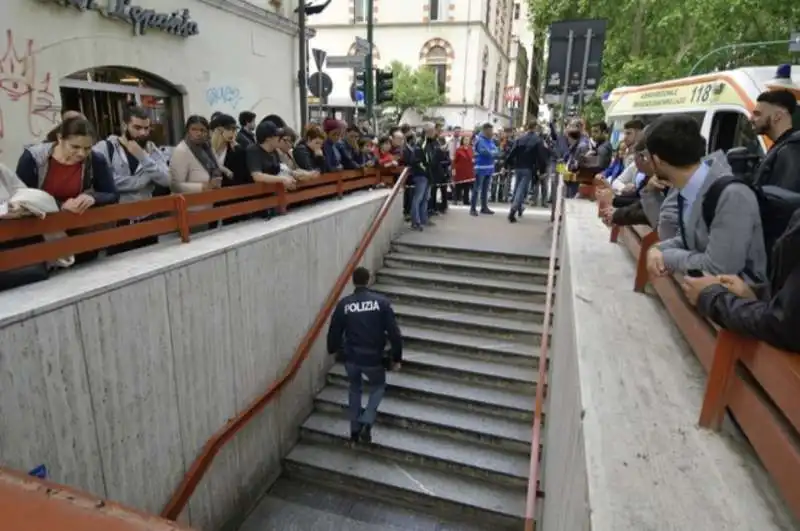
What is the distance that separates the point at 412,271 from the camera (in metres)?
8.05

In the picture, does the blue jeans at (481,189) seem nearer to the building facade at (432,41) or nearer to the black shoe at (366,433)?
the black shoe at (366,433)

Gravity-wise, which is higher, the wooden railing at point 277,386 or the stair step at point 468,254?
the stair step at point 468,254

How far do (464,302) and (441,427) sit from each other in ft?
6.49

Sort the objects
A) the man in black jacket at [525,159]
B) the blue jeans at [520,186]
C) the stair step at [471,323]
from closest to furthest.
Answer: the stair step at [471,323] < the man in black jacket at [525,159] < the blue jeans at [520,186]

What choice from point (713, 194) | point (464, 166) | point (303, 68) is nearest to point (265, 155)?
point (713, 194)

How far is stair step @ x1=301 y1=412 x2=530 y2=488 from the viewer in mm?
5410

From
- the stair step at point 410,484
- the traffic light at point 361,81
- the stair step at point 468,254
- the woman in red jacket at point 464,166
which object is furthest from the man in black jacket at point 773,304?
the traffic light at point 361,81

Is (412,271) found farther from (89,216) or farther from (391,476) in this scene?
(89,216)

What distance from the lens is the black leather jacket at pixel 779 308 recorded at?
1376 millimetres

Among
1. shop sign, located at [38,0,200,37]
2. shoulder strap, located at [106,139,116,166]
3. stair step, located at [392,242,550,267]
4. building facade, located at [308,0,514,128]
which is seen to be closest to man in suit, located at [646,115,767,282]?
shoulder strap, located at [106,139,116,166]

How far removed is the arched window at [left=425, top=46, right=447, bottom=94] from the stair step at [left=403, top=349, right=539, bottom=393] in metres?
29.4

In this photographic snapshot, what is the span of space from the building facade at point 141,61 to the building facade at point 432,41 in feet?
71.6

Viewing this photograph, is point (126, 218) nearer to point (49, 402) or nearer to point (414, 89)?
point (49, 402)

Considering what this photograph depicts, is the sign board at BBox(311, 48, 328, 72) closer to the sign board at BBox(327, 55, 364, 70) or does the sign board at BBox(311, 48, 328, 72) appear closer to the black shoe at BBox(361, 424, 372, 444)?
the sign board at BBox(327, 55, 364, 70)
